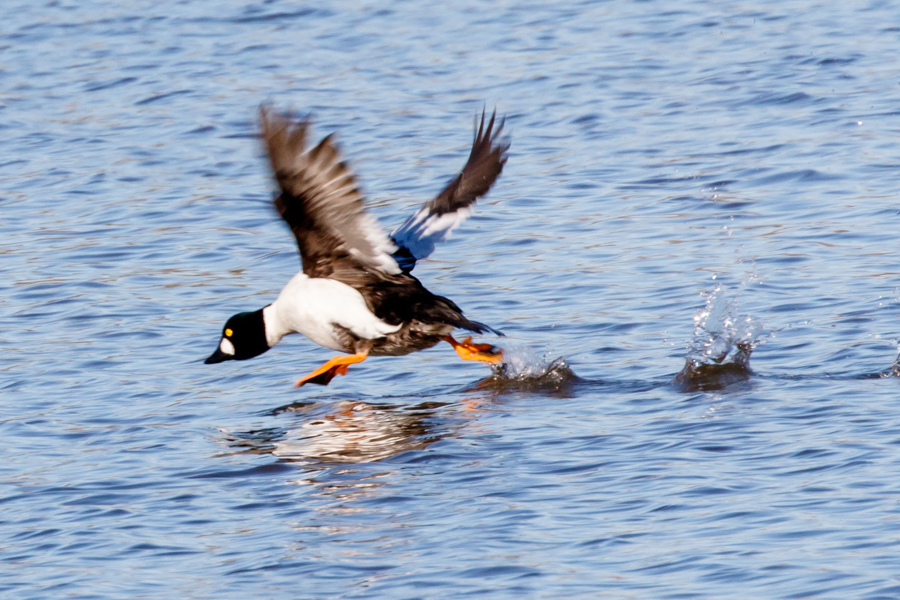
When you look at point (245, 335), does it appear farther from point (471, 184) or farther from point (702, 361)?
point (702, 361)

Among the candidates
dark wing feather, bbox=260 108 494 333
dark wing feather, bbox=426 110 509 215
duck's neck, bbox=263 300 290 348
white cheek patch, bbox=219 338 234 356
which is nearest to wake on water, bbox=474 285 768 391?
dark wing feather, bbox=260 108 494 333

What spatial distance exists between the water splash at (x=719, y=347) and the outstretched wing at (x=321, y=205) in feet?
5.92

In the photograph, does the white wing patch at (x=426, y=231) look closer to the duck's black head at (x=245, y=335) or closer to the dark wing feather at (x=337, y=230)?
the dark wing feather at (x=337, y=230)

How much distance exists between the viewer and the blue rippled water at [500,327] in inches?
232

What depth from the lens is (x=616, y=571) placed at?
550 centimetres

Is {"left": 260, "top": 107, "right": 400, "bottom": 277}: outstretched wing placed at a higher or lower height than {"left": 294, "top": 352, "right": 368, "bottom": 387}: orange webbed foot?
higher

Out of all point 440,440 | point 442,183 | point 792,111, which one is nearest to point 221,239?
point 442,183

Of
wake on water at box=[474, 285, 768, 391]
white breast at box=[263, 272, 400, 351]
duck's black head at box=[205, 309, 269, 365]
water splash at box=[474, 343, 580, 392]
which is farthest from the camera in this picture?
duck's black head at box=[205, 309, 269, 365]

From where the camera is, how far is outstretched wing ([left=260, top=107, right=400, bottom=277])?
6.63 m

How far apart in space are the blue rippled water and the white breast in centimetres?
49

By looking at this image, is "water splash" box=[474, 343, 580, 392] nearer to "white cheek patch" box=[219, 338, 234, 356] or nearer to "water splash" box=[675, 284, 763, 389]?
"water splash" box=[675, 284, 763, 389]

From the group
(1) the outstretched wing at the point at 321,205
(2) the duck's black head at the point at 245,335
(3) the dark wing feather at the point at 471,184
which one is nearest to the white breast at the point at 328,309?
(1) the outstretched wing at the point at 321,205

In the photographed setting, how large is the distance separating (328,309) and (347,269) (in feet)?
0.86

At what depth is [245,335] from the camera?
842cm
